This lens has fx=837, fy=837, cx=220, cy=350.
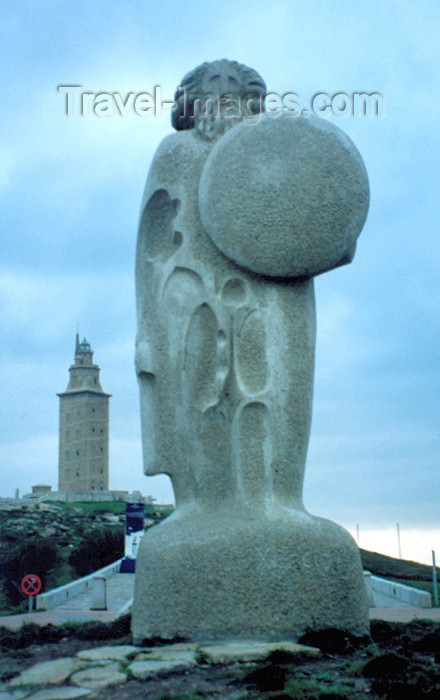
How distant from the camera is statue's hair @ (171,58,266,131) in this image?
5.94 metres

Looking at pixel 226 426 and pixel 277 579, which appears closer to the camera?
pixel 277 579

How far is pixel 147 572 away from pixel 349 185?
8.86 feet

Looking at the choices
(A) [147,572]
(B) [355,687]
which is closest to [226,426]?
(A) [147,572]

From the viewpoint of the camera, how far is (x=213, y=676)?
3.93 meters

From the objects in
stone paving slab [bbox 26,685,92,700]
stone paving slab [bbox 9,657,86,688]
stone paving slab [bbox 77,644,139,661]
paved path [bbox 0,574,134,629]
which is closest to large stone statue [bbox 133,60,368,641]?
stone paving slab [bbox 77,644,139,661]

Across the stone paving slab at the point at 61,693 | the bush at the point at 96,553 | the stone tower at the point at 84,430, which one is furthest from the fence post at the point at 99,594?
the stone tower at the point at 84,430

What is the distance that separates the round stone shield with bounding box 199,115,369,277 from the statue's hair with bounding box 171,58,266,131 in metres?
0.70

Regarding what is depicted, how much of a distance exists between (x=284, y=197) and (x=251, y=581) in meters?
2.29

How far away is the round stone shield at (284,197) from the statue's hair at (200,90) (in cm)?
70

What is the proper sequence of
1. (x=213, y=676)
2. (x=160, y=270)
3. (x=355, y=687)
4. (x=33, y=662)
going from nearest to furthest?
1. (x=355, y=687)
2. (x=213, y=676)
3. (x=33, y=662)
4. (x=160, y=270)

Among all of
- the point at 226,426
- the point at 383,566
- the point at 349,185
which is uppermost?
the point at 349,185

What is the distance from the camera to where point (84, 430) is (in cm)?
6506

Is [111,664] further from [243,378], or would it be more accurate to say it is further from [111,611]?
[111,611]

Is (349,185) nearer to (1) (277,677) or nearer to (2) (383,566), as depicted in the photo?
(1) (277,677)
